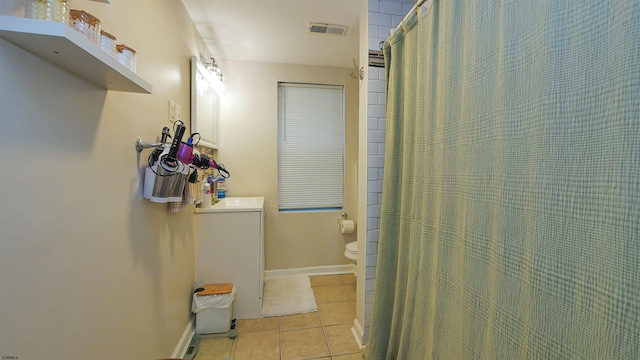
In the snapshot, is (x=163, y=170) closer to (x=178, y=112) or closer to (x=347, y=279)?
(x=178, y=112)

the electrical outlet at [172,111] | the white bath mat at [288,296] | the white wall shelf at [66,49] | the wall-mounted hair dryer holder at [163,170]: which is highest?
the electrical outlet at [172,111]

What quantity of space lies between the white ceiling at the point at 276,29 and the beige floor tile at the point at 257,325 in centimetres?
247

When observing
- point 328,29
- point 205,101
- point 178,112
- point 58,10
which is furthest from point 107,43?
point 328,29

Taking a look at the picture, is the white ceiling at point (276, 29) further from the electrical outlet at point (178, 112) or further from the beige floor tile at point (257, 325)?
the beige floor tile at point (257, 325)

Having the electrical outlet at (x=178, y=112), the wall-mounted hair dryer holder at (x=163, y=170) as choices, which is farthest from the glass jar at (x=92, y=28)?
the electrical outlet at (x=178, y=112)

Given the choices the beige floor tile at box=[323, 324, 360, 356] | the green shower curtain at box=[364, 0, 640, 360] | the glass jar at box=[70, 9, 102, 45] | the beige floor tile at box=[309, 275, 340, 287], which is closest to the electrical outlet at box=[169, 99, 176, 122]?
the glass jar at box=[70, 9, 102, 45]

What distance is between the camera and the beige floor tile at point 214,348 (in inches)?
60.6

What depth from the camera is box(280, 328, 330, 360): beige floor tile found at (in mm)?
1556

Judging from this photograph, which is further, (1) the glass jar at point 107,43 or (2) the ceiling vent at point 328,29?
(2) the ceiling vent at point 328,29

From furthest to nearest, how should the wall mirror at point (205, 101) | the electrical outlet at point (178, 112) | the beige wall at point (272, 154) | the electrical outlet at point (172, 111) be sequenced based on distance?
the beige wall at point (272, 154)
the wall mirror at point (205, 101)
the electrical outlet at point (178, 112)
the electrical outlet at point (172, 111)

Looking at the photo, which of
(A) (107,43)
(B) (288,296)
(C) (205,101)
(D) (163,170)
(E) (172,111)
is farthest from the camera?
(B) (288,296)

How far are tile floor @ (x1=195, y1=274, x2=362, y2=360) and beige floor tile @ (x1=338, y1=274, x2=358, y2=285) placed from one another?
1.32 feet

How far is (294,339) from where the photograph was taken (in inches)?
67.0

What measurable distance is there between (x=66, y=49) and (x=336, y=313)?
2.23 metres
